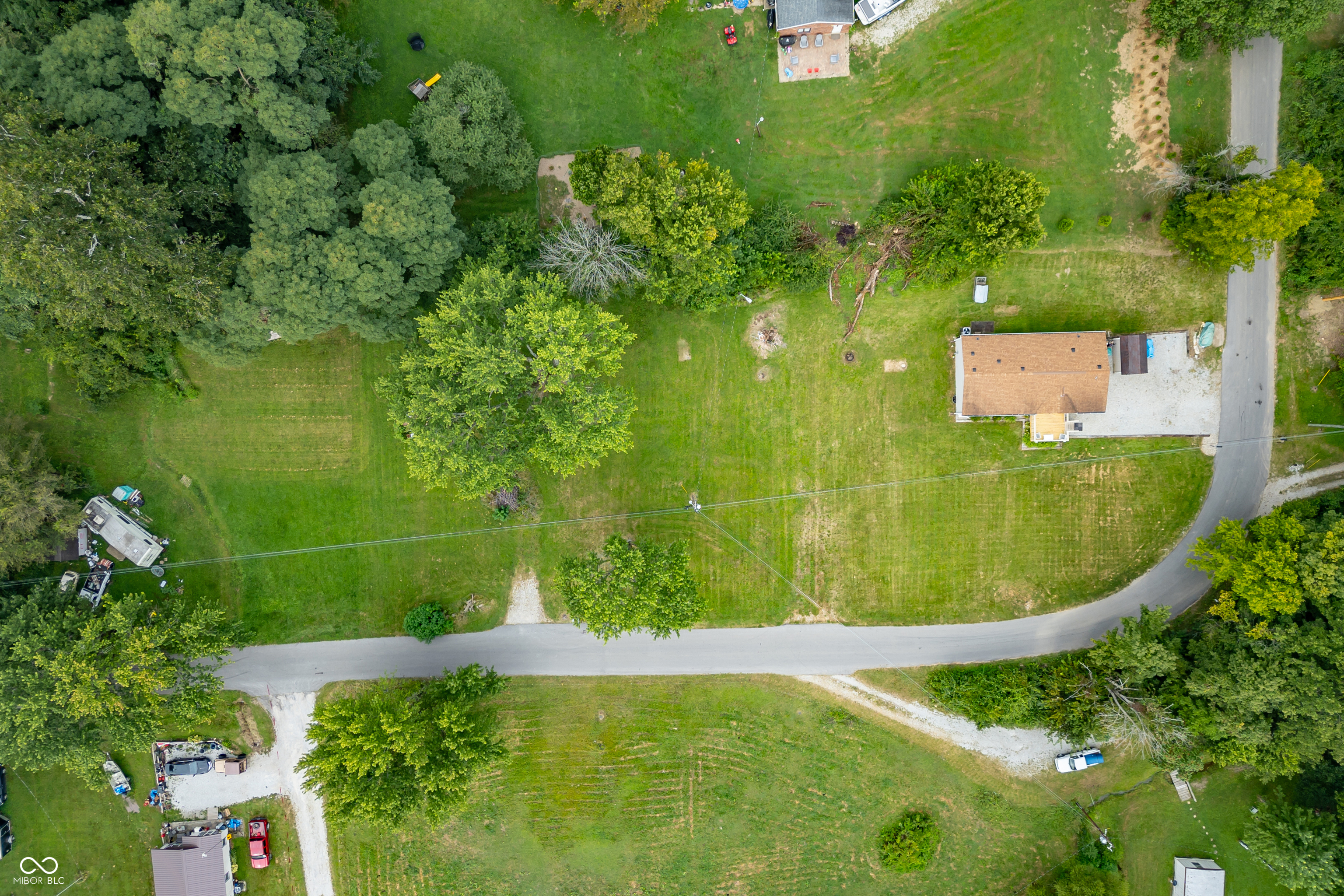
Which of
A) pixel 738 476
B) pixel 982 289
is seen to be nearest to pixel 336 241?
pixel 738 476

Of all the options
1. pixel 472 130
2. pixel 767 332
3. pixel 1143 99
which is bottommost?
pixel 767 332

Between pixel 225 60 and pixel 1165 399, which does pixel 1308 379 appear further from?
pixel 225 60

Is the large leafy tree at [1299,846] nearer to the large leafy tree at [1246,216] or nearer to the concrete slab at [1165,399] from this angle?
the concrete slab at [1165,399]

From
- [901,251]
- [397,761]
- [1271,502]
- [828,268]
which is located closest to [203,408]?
[397,761]

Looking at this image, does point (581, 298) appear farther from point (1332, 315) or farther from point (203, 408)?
point (1332, 315)

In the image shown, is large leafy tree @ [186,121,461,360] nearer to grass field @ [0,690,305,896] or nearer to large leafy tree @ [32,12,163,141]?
large leafy tree @ [32,12,163,141]

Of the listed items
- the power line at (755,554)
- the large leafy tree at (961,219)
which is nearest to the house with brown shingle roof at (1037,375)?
the large leafy tree at (961,219)
